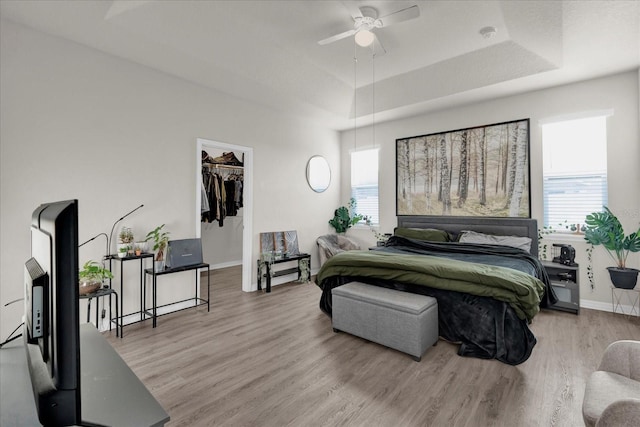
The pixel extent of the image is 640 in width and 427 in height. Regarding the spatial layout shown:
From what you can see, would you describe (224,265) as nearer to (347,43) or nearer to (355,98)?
(355,98)

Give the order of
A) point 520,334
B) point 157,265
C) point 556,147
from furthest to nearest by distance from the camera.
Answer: point 556,147 < point 157,265 < point 520,334

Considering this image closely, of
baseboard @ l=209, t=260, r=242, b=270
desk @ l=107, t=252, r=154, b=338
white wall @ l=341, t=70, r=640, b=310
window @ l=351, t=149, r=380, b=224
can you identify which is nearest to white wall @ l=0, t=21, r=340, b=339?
desk @ l=107, t=252, r=154, b=338

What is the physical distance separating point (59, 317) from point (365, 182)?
5.67 metres

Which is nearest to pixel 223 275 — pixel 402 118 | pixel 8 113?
pixel 8 113

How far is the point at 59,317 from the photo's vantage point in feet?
2.23

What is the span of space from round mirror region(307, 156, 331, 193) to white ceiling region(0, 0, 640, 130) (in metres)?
1.25

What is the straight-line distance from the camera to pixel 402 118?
5500 millimetres

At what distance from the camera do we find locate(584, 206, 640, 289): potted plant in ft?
11.4

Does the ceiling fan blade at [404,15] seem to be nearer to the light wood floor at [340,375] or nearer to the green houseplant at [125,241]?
the light wood floor at [340,375]

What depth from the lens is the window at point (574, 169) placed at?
12.8 ft

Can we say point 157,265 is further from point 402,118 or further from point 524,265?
point 402,118

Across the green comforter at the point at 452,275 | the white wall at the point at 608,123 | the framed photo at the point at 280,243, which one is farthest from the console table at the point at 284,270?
the white wall at the point at 608,123

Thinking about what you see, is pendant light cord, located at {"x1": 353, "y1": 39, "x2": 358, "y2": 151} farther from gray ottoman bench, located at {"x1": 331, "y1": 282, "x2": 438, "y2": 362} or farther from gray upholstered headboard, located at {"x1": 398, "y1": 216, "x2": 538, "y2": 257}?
gray ottoman bench, located at {"x1": 331, "y1": 282, "x2": 438, "y2": 362}

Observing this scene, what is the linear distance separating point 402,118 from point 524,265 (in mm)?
3161
